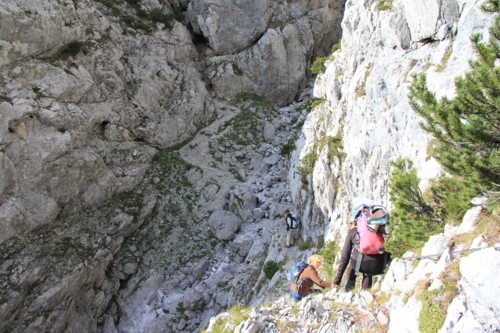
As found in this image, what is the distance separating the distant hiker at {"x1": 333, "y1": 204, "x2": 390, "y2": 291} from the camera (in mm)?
7020

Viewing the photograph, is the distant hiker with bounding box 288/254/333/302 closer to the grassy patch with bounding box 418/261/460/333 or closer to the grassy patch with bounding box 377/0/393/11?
the grassy patch with bounding box 418/261/460/333

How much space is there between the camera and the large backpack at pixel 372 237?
22.9 ft

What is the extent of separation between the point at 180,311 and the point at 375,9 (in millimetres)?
18203

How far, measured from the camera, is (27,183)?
19.2m

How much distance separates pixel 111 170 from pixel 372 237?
66.9 ft

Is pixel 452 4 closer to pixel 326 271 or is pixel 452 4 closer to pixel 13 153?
pixel 326 271

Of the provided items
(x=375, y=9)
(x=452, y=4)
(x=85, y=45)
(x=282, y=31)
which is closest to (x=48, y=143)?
(x=85, y=45)

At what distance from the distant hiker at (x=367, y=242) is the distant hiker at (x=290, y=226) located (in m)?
11.9

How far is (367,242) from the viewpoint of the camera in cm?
705

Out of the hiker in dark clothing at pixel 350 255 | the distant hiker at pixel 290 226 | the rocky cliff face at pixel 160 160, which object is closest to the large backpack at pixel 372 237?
the hiker in dark clothing at pixel 350 255

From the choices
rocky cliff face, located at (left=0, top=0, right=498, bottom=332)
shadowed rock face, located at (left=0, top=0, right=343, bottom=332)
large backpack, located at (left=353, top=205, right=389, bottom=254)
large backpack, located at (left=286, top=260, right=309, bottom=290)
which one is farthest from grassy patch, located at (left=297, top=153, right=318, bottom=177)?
large backpack, located at (left=353, top=205, right=389, bottom=254)

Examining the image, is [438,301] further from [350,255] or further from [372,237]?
[350,255]

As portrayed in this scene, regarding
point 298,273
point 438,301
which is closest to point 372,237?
point 438,301

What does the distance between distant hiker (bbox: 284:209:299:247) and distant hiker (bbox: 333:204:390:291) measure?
11.9m
